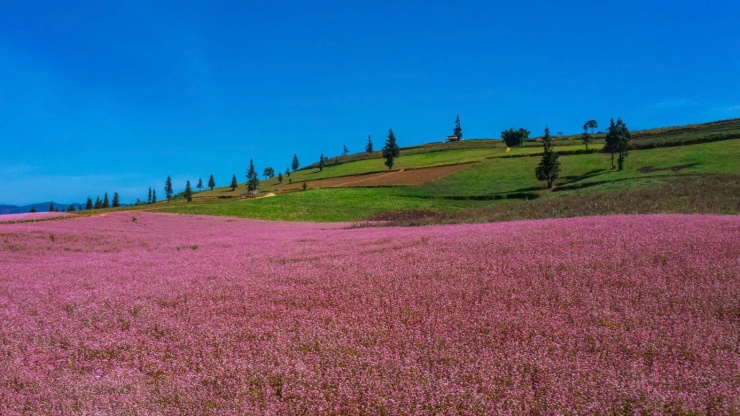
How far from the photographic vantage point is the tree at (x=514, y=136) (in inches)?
5566

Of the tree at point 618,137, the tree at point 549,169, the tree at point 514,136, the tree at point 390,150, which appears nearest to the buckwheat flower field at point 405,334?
the tree at point 549,169

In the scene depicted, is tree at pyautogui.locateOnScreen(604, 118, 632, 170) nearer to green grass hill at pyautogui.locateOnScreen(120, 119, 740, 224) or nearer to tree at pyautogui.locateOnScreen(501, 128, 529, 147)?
green grass hill at pyautogui.locateOnScreen(120, 119, 740, 224)

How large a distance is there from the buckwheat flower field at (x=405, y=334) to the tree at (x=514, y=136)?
139 m

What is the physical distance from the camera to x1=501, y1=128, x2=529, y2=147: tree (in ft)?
464

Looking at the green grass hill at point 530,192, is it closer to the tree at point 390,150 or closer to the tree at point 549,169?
the tree at point 549,169

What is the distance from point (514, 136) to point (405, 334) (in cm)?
14836

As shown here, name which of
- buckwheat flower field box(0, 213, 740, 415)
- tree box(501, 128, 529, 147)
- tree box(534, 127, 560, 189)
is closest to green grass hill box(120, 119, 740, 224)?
tree box(534, 127, 560, 189)

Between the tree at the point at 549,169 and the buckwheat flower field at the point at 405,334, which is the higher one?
the tree at the point at 549,169

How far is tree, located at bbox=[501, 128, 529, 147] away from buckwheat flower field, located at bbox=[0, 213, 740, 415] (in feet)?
456

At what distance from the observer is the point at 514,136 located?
470ft

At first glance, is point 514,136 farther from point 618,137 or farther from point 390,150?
point 618,137

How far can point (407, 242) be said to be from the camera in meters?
12.5

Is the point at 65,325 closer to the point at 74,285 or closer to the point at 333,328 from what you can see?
the point at 74,285

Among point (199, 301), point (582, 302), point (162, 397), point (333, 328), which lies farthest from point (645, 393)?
point (199, 301)
